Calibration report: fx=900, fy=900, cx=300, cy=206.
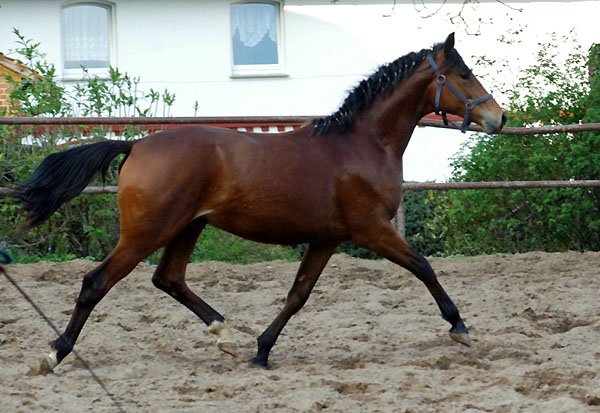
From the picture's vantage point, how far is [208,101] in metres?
16.6

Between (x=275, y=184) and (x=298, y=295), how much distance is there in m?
0.69

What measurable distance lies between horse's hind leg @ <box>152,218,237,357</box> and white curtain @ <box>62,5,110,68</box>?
40.2 ft

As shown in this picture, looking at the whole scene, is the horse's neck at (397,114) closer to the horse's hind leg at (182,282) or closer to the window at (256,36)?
the horse's hind leg at (182,282)

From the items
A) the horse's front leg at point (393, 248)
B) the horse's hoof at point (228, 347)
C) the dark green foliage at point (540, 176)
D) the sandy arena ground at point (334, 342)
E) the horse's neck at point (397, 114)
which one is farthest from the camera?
the dark green foliage at point (540, 176)

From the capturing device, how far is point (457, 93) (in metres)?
5.36

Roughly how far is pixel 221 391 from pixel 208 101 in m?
12.6

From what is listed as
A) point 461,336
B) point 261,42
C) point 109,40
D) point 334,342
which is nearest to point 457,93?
point 461,336

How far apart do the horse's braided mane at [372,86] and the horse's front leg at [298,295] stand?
29.7 inches

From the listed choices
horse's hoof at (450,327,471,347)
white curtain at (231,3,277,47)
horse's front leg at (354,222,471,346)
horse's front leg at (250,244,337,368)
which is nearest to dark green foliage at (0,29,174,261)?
horse's front leg at (250,244,337,368)

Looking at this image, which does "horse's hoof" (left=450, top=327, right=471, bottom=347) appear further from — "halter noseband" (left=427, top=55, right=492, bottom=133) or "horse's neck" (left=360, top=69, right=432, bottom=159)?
"halter noseband" (left=427, top=55, right=492, bottom=133)

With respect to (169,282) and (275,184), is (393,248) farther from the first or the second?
(169,282)

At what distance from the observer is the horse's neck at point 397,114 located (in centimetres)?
529

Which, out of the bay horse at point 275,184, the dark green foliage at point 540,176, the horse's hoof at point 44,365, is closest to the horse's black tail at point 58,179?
the bay horse at point 275,184

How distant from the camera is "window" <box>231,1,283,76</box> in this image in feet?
55.9
